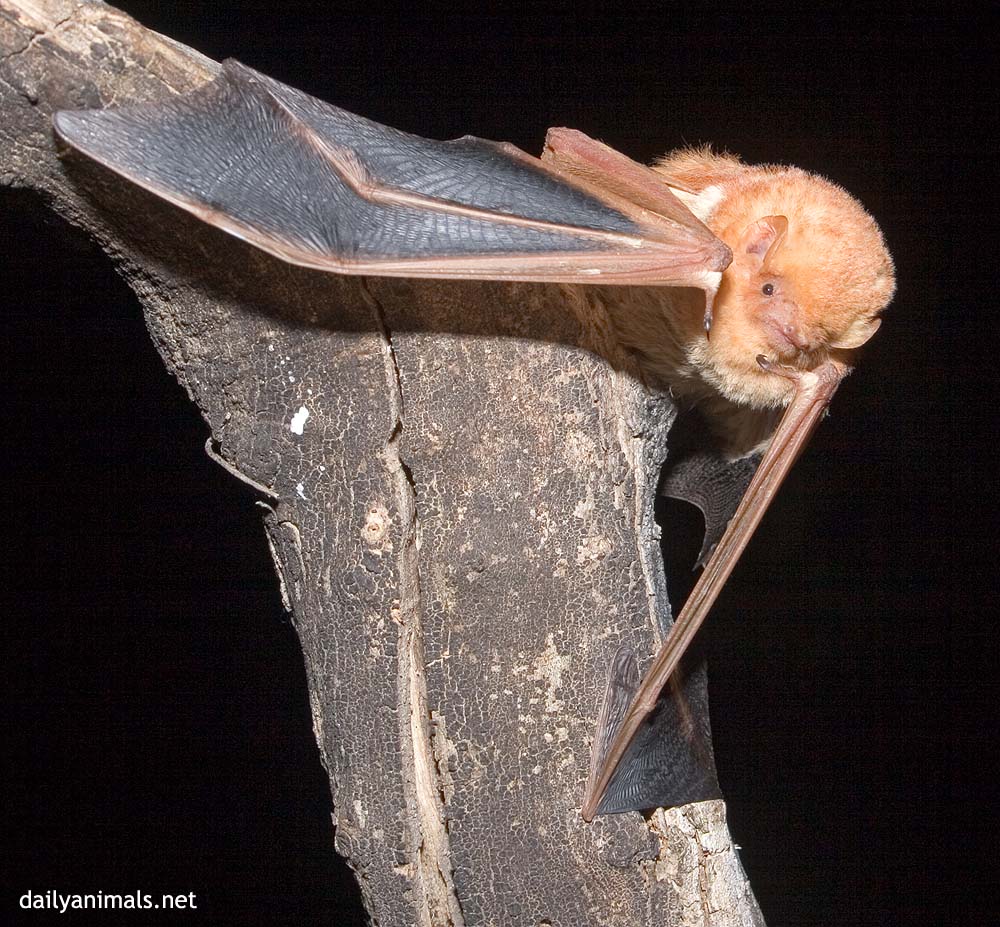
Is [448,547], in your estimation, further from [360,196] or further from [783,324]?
[783,324]

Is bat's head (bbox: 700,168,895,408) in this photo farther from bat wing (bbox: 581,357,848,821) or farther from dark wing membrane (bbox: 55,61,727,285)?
dark wing membrane (bbox: 55,61,727,285)

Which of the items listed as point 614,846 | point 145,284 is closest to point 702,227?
point 145,284

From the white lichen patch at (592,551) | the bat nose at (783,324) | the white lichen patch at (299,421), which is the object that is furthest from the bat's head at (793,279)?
the white lichen patch at (299,421)

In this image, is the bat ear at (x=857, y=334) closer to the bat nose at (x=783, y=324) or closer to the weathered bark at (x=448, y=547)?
the bat nose at (x=783, y=324)

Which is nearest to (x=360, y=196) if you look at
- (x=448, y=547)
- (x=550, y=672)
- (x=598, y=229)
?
(x=598, y=229)

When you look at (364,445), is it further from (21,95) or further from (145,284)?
(21,95)

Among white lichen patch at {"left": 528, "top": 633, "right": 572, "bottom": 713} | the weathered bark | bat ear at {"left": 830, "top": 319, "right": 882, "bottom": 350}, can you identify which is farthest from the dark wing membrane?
white lichen patch at {"left": 528, "top": 633, "right": 572, "bottom": 713}
